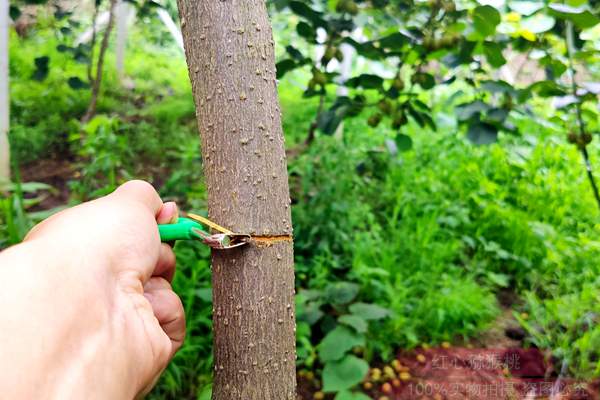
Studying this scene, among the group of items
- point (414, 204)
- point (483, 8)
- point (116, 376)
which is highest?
point (483, 8)

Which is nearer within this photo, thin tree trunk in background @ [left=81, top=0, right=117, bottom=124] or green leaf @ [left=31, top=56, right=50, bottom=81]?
green leaf @ [left=31, top=56, right=50, bottom=81]

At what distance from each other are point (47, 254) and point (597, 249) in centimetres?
165

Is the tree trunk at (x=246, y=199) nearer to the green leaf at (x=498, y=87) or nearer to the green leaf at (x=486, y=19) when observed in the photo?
the green leaf at (x=486, y=19)

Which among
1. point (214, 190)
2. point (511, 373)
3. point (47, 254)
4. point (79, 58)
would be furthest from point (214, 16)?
point (79, 58)

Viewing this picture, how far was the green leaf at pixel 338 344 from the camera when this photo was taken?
55.5 inches

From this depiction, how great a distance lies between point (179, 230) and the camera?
754 mm

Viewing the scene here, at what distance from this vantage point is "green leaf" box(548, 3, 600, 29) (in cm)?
110

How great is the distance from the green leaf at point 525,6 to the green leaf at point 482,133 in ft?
1.16

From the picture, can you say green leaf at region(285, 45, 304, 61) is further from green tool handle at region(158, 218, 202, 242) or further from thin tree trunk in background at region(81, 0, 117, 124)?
thin tree trunk in background at region(81, 0, 117, 124)

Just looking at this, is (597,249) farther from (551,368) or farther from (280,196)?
(280,196)

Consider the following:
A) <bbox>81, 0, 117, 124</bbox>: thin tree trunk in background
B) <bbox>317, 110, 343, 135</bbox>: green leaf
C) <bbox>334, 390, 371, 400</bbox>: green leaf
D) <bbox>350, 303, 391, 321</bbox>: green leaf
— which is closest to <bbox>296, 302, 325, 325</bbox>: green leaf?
<bbox>350, 303, 391, 321</bbox>: green leaf

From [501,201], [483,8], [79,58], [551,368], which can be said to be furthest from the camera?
[79,58]

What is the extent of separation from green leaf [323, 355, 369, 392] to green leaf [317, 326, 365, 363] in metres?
0.02

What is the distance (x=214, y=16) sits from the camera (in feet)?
2.36
